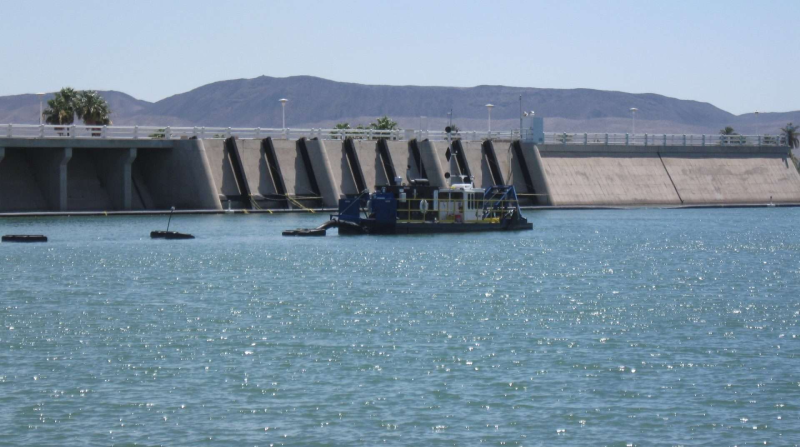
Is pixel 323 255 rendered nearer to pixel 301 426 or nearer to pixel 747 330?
pixel 747 330

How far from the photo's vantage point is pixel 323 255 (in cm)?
5125

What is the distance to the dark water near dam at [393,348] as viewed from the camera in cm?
1923

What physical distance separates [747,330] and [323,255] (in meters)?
25.0

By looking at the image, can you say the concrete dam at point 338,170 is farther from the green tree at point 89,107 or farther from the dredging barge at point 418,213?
the dredging barge at point 418,213

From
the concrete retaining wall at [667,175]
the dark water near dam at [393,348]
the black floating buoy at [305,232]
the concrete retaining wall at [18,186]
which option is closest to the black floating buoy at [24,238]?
the dark water near dam at [393,348]

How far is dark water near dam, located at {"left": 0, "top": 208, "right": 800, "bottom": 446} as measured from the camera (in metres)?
19.2

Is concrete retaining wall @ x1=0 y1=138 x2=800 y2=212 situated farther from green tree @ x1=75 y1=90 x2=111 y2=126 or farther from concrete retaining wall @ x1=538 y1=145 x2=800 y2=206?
green tree @ x1=75 y1=90 x2=111 y2=126

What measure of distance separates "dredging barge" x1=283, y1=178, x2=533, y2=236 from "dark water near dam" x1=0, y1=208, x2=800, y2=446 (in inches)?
455

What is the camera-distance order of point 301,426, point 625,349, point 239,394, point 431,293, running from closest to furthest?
point 301,426
point 239,394
point 625,349
point 431,293

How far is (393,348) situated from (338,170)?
196 ft

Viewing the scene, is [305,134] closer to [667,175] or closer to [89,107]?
[89,107]

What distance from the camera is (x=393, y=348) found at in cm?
2631

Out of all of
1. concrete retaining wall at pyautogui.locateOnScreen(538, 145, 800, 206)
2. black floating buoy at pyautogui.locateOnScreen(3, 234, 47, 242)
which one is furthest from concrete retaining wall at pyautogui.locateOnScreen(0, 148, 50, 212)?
concrete retaining wall at pyautogui.locateOnScreen(538, 145, 800, 206)

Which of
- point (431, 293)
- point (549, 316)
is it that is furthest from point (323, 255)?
point (549, 316)
